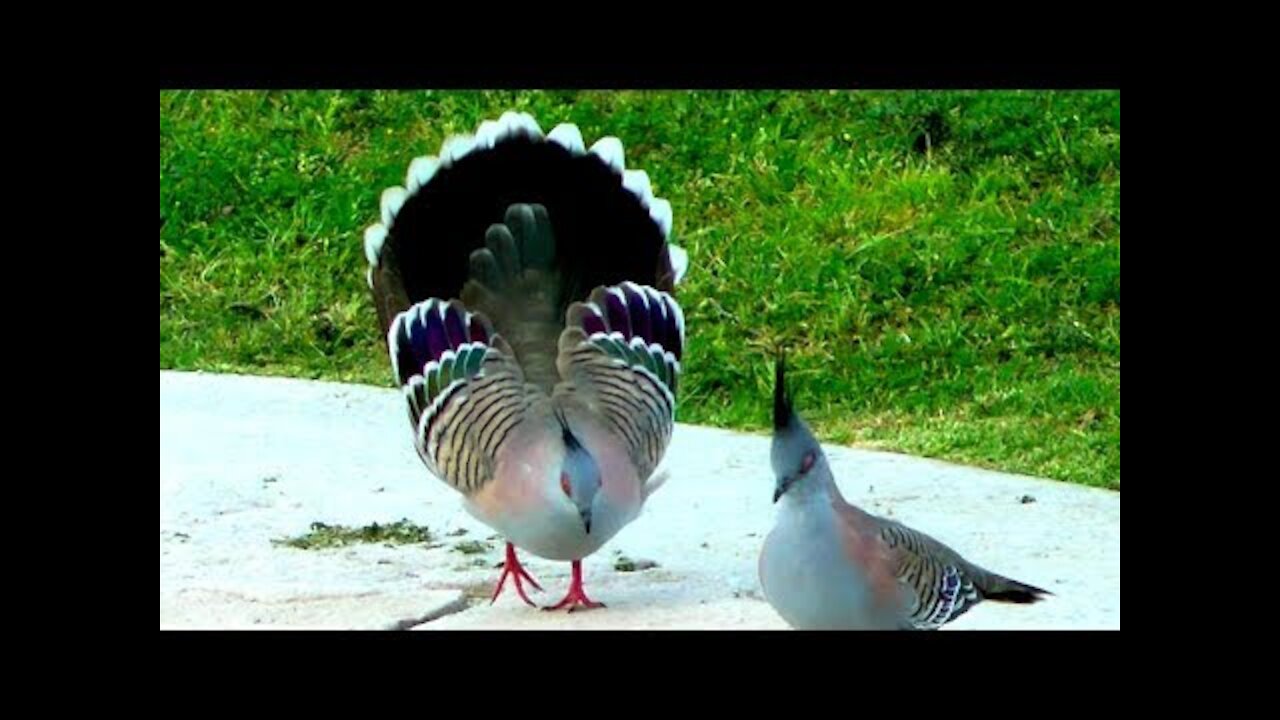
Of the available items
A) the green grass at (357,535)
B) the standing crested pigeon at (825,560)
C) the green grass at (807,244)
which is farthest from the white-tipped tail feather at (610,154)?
the green grass at (807,244)

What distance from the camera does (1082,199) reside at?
372 inches

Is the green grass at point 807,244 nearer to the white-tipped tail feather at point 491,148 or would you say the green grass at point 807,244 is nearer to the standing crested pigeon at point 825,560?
the white-tipped tail feather at point 491,148

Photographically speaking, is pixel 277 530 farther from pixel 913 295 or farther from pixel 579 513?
pixel 913 295

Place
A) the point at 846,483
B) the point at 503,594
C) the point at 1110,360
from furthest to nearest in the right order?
the point at 1110,360 → the point at 846,483 → the point at 503,594

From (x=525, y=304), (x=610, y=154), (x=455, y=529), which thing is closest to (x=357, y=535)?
(x=455, y=529)

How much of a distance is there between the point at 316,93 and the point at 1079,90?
11.0ft

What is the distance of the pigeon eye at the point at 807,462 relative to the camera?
5008 mm

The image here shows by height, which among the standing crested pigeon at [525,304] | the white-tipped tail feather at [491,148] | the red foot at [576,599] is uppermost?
the white-tipped tail feather at [491,148]

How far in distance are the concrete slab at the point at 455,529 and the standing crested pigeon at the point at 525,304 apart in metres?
0.22

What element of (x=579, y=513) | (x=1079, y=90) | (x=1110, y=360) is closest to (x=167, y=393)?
(x=579, y=513)

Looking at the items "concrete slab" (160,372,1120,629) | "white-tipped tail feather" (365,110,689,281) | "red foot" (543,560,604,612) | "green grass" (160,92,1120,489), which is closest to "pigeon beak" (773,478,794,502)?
"concrete slab" (160,372,1120,629)

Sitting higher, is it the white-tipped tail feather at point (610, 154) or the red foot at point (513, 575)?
the white-tipped tail feather at point (610, 154)

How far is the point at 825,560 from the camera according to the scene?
4.95 metres

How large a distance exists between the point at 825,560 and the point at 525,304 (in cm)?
142
